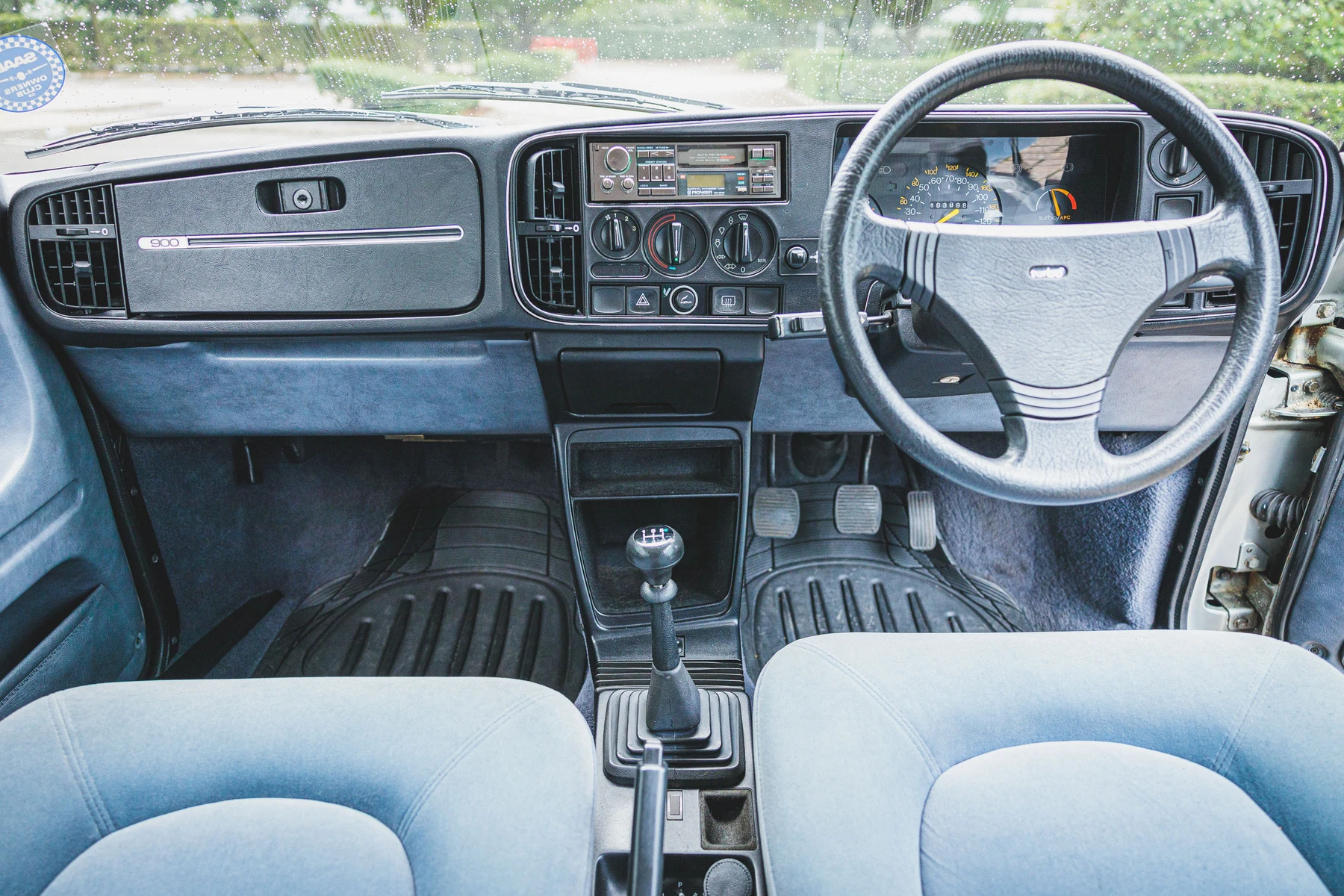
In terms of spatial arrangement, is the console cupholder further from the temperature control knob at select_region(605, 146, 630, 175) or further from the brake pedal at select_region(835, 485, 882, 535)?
the temperature control knob at select_region(605, 146, 630, 175)

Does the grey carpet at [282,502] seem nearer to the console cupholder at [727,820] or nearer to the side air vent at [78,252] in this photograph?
the side air vent at [78,252]

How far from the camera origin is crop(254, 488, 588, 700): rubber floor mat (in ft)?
5.87

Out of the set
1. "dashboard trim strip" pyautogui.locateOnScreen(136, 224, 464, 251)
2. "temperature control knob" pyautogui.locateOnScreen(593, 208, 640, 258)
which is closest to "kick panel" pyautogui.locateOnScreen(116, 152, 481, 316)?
"dashboard trim strip" pyautogui.locateOnScreen(136, 224, 464, 251)

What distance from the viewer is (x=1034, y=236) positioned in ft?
3.13

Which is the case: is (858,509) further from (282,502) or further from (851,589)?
(282,502)

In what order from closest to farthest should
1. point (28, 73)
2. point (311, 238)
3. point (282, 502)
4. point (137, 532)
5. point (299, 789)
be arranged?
point (299, 789), point (28, 73), point (311, 238), point (137, 532), point (282, 502)

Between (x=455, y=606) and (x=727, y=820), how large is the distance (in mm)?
892

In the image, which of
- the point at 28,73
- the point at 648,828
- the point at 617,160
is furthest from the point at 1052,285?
the point at 28,73

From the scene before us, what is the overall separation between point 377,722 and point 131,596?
1063 mm

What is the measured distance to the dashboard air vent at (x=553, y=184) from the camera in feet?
4.33

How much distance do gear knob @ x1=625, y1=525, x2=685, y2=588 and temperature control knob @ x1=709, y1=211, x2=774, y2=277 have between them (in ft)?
1.51

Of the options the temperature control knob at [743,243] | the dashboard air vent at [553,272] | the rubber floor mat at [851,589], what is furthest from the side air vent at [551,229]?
the rubber floor mat at [851,589]

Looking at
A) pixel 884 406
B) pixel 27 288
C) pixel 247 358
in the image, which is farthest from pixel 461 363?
pixel 884 406

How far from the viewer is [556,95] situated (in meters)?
1.44
